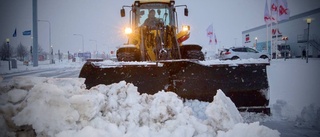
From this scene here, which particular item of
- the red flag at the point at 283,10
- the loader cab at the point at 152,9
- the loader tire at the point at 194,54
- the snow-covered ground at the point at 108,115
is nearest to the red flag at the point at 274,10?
the red flag at the point at 283,10

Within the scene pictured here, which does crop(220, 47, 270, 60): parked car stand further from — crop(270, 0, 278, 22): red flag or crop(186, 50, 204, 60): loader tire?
crop(186, 50, 204, 60): loader tire

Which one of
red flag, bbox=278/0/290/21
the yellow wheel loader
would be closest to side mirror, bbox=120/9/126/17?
the yellow wheel loader

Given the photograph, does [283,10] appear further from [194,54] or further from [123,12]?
[123,12]

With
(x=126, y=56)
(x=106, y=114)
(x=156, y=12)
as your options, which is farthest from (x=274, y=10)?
(x=106, y=114)

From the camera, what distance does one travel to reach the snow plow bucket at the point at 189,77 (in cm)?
432

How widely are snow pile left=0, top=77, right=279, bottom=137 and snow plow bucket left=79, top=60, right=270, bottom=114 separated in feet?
2.96

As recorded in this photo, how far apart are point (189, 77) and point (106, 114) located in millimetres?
1852

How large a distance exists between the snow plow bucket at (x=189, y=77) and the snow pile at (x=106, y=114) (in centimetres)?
90

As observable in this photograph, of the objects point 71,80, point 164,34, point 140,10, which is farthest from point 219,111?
point 140,10

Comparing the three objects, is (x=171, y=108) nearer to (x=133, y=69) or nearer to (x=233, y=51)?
(x=133, y=69)

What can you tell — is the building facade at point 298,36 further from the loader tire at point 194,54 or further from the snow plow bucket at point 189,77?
the snow plow bucket at point 189,77

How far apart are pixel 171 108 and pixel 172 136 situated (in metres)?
0.47

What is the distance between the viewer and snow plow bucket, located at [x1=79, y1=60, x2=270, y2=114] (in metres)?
4.32

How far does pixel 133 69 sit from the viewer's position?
439 cm
